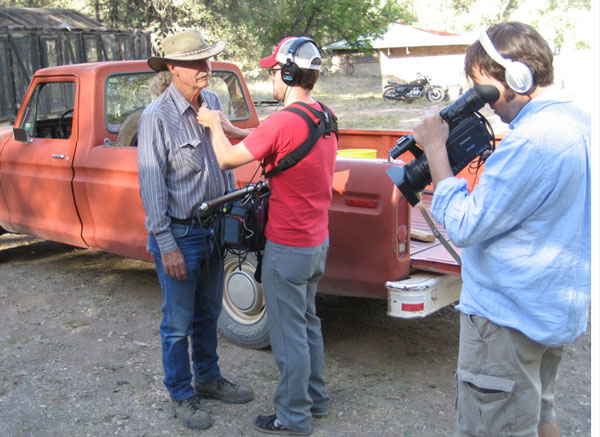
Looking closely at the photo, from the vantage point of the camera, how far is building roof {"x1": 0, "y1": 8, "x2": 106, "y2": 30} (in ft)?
58.9

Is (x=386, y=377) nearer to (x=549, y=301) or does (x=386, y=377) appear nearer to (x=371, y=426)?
(x=371, y=426)

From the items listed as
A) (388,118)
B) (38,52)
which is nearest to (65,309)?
(38,52)

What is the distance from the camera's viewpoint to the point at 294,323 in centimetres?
317

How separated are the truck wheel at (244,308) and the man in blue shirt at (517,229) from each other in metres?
2.17

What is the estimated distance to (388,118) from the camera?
19.7m

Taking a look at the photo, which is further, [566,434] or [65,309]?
[65,309]

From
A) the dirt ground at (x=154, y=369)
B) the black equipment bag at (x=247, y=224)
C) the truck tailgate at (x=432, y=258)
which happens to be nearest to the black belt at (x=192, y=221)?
the black equipment bag at (x=247, y=224)

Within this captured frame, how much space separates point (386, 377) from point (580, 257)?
87.4 inches

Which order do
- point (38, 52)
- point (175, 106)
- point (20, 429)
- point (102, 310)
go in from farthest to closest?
point (38, 52) → point (102, 310) → point (20, 429) → point (175, 106)

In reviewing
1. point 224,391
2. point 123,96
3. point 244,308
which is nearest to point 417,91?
point 123,96

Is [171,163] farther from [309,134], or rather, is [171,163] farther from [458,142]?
[458,142]

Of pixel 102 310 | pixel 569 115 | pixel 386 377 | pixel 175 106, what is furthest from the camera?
pixel 102 310

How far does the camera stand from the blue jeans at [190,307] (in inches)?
129

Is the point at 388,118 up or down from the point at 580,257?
down
